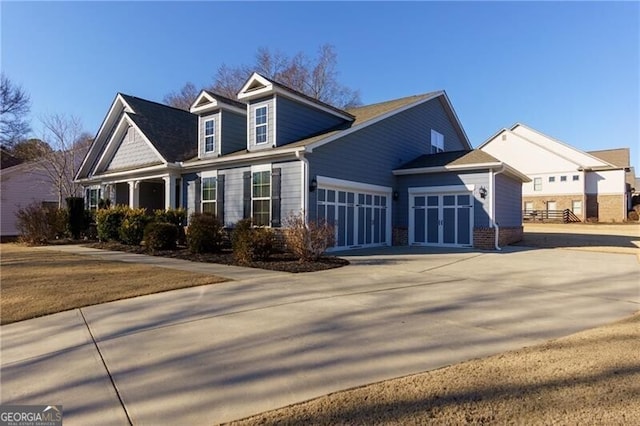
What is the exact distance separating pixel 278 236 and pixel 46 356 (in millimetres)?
8855

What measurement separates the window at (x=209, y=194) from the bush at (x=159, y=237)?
79.6 inches

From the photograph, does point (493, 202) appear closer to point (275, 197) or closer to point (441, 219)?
point (441, 219)

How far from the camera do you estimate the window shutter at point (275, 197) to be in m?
13.4

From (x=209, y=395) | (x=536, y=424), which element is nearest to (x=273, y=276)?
(x=209, y=395)

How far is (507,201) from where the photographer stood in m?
17.3

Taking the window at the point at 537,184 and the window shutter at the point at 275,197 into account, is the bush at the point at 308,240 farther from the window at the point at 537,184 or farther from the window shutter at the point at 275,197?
the window at the point at 537,184

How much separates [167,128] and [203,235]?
912 centimetres

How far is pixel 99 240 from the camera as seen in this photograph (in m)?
18.5

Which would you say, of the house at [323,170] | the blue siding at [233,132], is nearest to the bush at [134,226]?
the house at [323,170]

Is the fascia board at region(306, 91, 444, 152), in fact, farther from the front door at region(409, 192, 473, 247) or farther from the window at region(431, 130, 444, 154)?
the front door at region(409, 192, 473, 247)

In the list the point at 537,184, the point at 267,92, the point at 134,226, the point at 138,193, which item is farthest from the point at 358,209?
the point at 537,184

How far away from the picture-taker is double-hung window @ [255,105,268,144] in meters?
14.7

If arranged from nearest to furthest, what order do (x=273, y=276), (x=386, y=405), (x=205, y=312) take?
(x=386, y=405), (x=205, y=312), (x=273, y=276)

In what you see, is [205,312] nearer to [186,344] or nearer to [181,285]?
[186,344]
